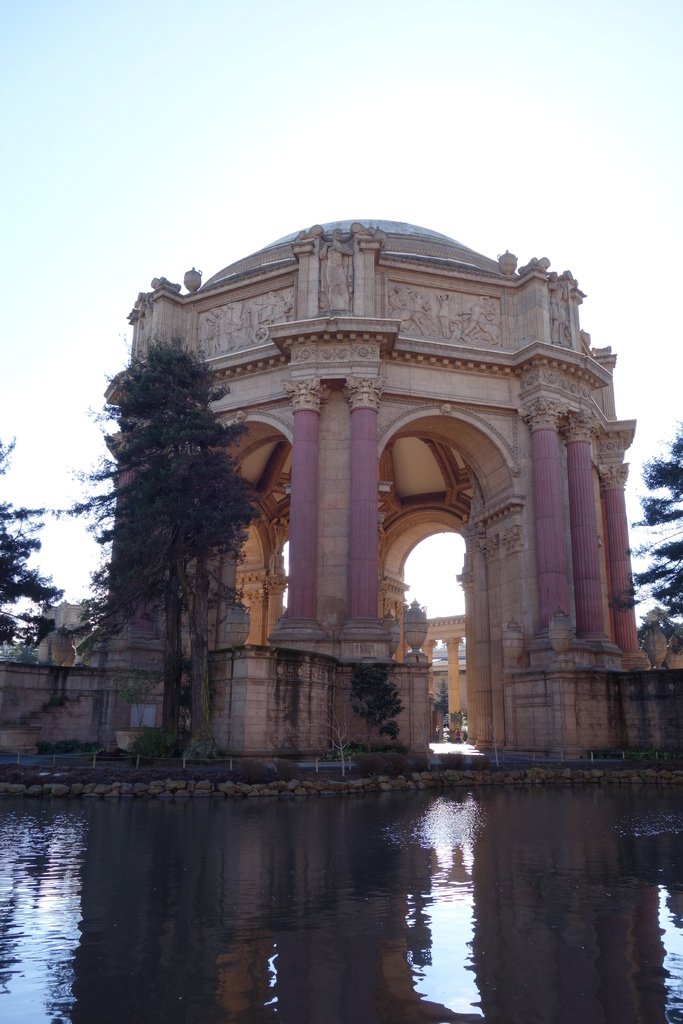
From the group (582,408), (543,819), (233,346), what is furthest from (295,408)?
(543,819)

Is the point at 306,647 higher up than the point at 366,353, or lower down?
lower down

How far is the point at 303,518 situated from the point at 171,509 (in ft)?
27.1

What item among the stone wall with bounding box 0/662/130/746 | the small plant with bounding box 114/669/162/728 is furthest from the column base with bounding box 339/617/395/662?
the stone wall with bounding box 0/662/130/746

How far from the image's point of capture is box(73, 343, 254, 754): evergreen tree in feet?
66.0

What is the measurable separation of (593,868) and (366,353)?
2290 cm

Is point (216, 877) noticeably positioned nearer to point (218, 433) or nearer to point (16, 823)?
point (16, 823)

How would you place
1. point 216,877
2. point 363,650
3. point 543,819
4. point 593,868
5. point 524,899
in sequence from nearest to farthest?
point 524,899, point 216,877, point 593,868, point 543,819, point 363,650

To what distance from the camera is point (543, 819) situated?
1215 cm

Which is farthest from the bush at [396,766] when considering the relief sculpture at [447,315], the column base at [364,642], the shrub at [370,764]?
the relief sculpture at [447,315]

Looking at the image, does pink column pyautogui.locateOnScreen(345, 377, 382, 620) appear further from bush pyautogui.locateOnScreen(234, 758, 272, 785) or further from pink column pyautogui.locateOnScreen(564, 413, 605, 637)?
bush pyautogui.locateOnScreen(234, 758, 272, 785)

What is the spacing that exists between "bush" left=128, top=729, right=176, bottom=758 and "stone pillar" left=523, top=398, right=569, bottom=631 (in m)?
14.7

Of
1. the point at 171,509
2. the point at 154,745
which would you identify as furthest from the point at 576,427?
the point at 154,745

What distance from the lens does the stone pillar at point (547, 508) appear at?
29.1 m

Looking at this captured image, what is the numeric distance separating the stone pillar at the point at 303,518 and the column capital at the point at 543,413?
831 cm
